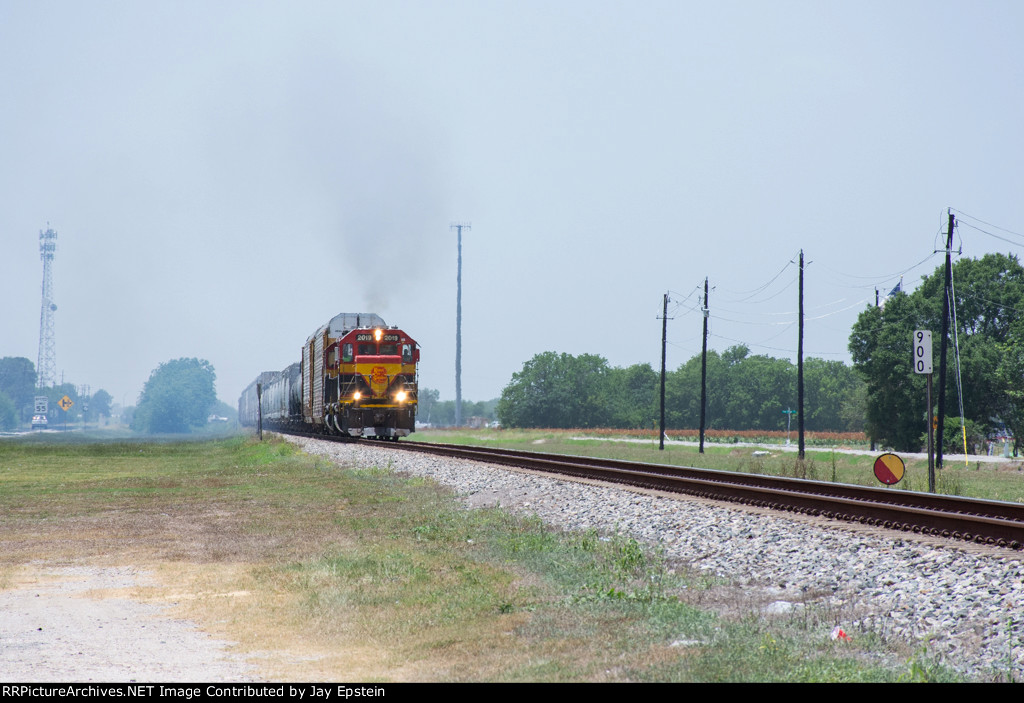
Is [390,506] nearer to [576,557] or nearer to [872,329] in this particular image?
[576,557]

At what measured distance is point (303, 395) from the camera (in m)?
53.8

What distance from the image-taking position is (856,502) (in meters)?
14.2

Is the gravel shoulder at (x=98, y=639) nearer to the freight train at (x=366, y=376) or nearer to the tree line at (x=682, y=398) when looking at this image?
the freight train at (x=366, y=376)

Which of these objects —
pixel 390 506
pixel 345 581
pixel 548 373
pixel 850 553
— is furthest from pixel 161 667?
pixel 548 373

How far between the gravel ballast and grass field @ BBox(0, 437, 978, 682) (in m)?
0.39

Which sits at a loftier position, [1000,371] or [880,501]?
[1000,371]

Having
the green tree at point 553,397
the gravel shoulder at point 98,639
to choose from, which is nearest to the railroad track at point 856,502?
the gravel shoulder at point 98,639

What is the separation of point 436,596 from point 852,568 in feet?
14.0

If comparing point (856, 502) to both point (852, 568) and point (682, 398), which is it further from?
point (682, 398)

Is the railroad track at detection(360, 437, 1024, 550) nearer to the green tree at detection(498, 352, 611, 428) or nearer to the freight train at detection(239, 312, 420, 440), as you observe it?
the freight train at detection(239, 312, 420, 440)

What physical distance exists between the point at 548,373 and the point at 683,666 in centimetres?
14320

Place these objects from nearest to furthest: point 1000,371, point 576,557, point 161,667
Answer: point 161,667, point 576,557, point 1000,371

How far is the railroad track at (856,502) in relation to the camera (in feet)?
38.4

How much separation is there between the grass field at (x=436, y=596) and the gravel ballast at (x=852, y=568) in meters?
0.39
